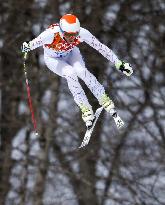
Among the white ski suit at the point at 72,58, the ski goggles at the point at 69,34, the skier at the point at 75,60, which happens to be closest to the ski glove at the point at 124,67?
the skier at the point at 75,60

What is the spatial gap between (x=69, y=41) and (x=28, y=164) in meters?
19.8

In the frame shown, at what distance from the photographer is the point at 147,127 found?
121 ft

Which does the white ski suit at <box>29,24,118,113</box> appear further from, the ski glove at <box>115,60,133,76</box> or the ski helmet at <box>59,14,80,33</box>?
the ski helmet at <box>59,14,80,33</box>

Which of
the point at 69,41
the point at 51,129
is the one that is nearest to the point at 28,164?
the point at 51,129

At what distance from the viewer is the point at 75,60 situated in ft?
55.4

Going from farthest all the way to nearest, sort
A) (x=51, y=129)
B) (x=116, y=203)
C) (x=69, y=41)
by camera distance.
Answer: (x=116, y=203), (x=51, y=129), (x=69, y=41)

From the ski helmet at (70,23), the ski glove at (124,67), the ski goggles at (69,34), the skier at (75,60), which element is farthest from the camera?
the ski glove at (124,67)

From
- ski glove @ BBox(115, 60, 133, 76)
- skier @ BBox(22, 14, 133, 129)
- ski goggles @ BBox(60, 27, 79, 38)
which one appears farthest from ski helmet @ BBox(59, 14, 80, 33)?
ski glove @ BBox(115, 60, 133, 76)

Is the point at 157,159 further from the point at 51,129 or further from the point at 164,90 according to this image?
the point at 51,129

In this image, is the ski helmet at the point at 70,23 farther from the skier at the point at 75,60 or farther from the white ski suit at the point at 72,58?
the white ski suit at the point at 72,58

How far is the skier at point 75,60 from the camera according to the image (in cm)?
1588

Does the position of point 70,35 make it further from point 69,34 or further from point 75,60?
point 75,60

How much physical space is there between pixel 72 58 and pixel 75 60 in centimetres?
10

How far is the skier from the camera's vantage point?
15.9m
